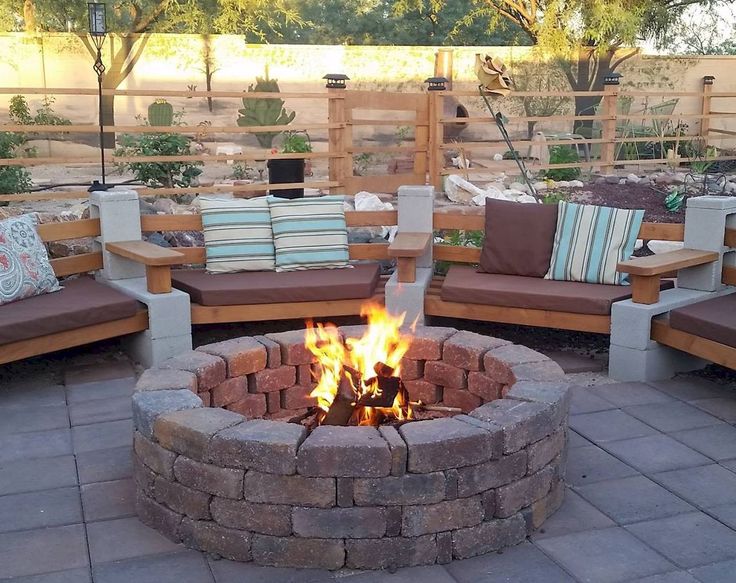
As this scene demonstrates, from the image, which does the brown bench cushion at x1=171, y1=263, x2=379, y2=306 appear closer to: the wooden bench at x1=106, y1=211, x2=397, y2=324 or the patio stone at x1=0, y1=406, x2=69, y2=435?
the wooden bench at x1=106, y1=211, x2=397, y2=324

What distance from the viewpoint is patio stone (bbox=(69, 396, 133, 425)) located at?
4.12m

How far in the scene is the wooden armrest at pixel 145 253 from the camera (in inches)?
186

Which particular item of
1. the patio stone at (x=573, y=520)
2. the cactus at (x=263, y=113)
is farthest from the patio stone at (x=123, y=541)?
the cactus at (x=263, y=113)

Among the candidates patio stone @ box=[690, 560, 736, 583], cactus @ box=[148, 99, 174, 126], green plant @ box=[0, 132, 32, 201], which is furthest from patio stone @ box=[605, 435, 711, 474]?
cactus @ box=[148, 99, 174, 126]

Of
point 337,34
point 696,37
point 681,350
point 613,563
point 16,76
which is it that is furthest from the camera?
point 337,34

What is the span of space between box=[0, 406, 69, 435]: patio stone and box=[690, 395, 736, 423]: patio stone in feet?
9.88

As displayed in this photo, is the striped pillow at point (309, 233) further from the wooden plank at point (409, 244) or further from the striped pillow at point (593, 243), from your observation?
the striped pillow at point (593, 243)

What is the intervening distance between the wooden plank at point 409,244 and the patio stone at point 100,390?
5.25 feet

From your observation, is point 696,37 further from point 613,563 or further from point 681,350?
point 613,563

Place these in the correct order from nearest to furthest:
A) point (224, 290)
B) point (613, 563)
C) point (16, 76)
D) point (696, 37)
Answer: point (613, 563) → point (224, 290) → point (16, 76) → point (696, 37)

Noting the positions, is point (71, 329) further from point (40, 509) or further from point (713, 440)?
point (713, 440)

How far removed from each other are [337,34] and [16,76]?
12928 mm

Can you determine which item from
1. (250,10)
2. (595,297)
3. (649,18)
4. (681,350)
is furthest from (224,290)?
(649,18)

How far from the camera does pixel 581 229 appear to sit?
16.9ft
